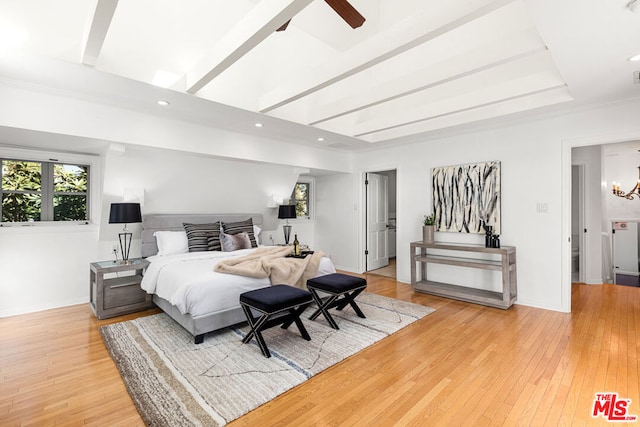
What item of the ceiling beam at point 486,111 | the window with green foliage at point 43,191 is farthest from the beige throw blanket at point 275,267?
the window with green foliage at point 43,191

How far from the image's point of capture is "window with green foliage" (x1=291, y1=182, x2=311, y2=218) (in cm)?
661

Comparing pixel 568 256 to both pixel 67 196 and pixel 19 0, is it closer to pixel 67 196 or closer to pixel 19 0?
pixel 19 0

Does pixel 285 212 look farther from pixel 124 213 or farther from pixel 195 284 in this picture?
pixel 195 284

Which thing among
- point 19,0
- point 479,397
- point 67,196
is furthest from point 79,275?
point 479,397

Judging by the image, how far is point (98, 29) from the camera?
191 cm

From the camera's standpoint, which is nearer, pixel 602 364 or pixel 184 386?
pixel 184 386

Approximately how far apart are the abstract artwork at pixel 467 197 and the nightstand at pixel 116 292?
426 cm

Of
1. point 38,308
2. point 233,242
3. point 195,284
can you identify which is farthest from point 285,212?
point 38,308

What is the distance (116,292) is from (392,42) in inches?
154

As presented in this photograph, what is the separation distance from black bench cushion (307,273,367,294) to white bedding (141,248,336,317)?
0.56 m

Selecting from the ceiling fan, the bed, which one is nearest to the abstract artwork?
the bed

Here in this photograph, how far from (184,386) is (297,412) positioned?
0.87 m

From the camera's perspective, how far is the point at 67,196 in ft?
13.2

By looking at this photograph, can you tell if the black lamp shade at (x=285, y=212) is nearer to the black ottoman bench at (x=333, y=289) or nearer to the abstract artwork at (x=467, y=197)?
the black ottoman bench at (x=333, y=289)
